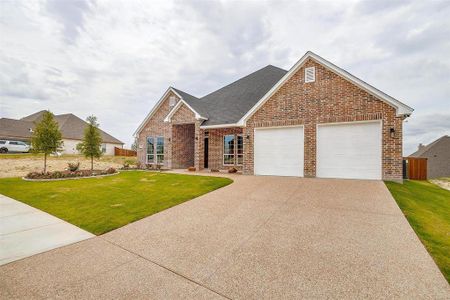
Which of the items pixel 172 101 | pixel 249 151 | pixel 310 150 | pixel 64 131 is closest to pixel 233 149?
pixel 249 151

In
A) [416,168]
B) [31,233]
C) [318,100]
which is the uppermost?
[318,100]

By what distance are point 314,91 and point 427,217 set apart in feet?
24.9

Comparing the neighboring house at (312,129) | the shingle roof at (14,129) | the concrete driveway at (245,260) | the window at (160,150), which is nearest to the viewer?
the concrete driveway at (245,260)

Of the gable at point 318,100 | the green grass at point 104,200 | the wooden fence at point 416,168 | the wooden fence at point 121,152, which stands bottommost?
the green grass at point 104,200

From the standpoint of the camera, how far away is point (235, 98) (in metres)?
17.6

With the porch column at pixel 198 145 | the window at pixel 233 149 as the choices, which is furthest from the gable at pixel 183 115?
the window at pixel 233 149

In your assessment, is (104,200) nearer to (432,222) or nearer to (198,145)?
(198,145)

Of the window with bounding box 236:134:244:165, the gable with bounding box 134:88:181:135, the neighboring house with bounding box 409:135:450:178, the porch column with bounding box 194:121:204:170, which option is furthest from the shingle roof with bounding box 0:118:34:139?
the neighboring house with bounding box 409:135:450:178

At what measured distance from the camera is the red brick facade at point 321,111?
9.56m

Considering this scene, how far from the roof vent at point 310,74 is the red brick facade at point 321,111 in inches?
6.7

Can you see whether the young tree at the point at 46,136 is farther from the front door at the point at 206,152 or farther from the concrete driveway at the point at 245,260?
the concrete driveway at the point at 245,260

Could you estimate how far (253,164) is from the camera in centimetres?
1270

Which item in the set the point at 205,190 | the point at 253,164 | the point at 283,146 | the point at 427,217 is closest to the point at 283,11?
the point at 283,146

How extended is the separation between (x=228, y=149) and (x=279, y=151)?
178 inches
